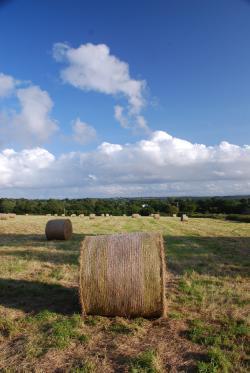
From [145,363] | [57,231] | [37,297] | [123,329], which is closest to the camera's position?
[145,363]

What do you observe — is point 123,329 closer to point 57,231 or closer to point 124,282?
point 124,282

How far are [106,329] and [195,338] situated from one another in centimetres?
147

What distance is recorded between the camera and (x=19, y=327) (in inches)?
262

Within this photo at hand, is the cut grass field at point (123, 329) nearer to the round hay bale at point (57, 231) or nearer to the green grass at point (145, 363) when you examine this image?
the green grass at point (145, 363)

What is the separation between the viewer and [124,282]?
7137 millimetres

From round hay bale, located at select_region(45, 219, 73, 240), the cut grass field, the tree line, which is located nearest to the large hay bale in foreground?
the cut grass field

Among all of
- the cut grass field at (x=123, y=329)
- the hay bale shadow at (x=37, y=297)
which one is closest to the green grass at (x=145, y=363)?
the cut grass field at (x=123, y=329)

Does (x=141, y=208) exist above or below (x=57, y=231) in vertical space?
below

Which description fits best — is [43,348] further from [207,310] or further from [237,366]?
[207,310]

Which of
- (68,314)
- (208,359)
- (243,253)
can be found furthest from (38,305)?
(243,253)

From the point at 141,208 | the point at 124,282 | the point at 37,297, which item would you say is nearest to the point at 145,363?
the point at 124,282

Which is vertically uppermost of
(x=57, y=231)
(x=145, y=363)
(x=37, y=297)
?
(x=57, y=231)

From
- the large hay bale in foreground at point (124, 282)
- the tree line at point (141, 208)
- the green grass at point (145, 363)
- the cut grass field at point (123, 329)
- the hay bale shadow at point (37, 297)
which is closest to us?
the green grass at point (145, 363)

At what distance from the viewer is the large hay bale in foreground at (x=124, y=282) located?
7.08 meters
